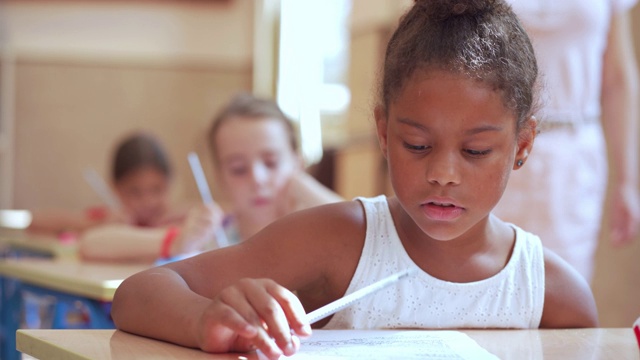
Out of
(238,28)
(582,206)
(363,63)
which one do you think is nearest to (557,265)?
(582,206)

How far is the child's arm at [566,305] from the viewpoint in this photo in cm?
125

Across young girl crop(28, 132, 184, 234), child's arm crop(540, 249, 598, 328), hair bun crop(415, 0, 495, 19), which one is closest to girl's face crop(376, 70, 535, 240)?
hair bun crop(415, 0, 495, 19)

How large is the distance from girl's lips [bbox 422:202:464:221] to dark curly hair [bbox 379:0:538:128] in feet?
0.48

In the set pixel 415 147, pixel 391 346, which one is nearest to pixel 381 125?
pixel 415 147

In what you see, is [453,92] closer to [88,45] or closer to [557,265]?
[557,265]

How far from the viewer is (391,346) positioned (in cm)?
94

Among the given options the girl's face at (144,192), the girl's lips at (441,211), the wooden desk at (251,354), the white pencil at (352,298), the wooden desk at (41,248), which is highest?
the girl's lips at (441,211)

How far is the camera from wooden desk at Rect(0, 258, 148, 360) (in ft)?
5.83

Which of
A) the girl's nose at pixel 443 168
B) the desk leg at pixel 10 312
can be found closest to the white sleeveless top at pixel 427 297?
the girl's nose at pixel 443 168

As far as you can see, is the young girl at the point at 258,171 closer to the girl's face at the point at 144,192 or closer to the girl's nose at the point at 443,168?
the girl's face at the point at 144,192

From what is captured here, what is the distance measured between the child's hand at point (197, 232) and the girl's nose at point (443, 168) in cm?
138

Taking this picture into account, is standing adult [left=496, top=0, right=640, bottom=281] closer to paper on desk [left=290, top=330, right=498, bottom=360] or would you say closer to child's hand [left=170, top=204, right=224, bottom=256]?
child's hand [left=170, top=204, right=224, bottom=256]

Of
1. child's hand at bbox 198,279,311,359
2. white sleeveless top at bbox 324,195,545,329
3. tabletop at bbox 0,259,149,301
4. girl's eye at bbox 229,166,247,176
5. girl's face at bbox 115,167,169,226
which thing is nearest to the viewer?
child's hand at bbox 198,279,311,359

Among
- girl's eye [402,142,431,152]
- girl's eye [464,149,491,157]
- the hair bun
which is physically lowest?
girl's eye [464,149,491,157]
